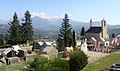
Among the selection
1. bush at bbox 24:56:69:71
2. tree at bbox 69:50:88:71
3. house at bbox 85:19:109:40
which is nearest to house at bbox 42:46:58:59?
tree at bbox 69:50:88:71

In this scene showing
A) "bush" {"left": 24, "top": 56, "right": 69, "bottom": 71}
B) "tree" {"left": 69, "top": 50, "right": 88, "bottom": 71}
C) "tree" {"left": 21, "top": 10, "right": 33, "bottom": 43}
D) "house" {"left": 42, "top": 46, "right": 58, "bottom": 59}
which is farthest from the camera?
"tree" {"left": 21, "top": 10, "right": 33, "bottom": 43}

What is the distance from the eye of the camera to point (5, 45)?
7150 centimetres

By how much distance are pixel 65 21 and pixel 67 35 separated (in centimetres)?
558

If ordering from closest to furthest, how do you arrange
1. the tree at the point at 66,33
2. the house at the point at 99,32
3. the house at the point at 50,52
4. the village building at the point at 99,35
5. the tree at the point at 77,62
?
the tree at the point at 77,62, the house at the point at 50,52, the tree at the point at 66,33, the village building at the point at 99,35, the house at the point at 99,32

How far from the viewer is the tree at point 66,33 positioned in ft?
233

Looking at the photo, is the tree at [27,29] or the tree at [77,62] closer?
the tree at [77,62]

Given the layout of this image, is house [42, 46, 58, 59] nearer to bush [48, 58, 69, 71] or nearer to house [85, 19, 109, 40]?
bush [48, 58, 69, 71]

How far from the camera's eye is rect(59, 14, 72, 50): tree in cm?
7104

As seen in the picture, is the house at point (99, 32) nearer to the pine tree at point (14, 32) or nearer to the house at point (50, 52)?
the pine tree at point (14, 32)

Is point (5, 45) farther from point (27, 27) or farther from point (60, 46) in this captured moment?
point (60, 46)

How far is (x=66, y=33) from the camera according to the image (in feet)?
246

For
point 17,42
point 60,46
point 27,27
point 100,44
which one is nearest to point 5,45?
point 17,42

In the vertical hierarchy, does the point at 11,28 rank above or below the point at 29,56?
above

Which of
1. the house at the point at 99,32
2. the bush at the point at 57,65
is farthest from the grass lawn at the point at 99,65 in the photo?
the house at the point at 99,32
